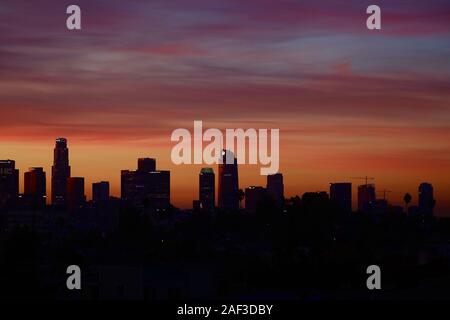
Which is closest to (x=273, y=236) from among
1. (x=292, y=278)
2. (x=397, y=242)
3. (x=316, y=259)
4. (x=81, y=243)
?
(x=397, y=242)

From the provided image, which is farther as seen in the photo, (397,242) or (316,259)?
(397,242)

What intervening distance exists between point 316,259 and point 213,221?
85522 mm

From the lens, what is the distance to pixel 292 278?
77938mm

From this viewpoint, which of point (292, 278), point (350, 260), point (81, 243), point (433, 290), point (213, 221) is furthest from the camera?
point (213, 221)
